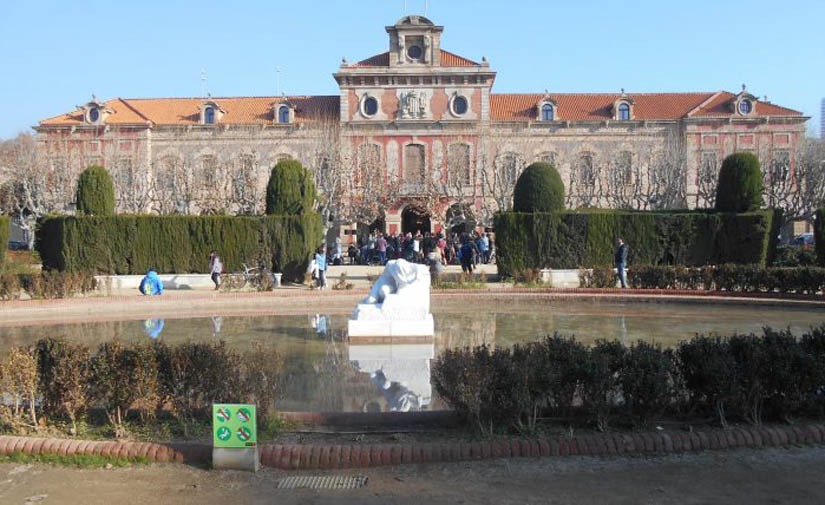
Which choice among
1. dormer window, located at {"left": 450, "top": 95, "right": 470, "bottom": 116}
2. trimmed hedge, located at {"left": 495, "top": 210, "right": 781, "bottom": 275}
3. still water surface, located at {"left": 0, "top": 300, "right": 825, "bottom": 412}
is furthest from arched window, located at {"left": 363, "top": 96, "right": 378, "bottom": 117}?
still water surface, located at {"left": 0, "top": 300, "right": 825, "bottom": 412}

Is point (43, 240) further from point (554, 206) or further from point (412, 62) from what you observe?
point (412, 62)

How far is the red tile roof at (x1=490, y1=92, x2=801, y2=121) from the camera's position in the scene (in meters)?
49.6

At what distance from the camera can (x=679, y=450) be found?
584cm

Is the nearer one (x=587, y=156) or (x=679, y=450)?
(x=679, y=450)

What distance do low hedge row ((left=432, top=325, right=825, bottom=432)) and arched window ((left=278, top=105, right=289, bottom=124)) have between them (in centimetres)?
4541

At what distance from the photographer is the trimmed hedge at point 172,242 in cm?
2259

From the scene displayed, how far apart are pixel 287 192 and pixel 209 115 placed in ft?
94.8

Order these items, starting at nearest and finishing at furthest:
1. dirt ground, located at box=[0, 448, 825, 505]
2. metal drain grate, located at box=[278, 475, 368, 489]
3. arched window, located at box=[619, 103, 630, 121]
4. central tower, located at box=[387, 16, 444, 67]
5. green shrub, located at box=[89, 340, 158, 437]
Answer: dirt ground, located at box=[0, 448, 825, 505], metal drain grate, located at box=[278, 475, 368, 489], green shrub, located at box=[89, 340, 158, 437], central tower, located at box=[387, 16, 444, 67], arched window, located at box=[619, 103, 630, 121]

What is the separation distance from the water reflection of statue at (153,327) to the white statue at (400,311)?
383cm

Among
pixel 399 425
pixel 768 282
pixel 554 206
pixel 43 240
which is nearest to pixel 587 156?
pixel 554 206

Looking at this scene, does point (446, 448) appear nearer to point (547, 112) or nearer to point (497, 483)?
point (497, 483)

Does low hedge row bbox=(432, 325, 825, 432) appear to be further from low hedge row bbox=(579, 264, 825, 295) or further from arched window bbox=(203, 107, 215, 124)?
arched window bbox=(203, 107, 215, 124)

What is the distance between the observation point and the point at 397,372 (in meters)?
9.22

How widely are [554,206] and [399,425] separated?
1801 cm
